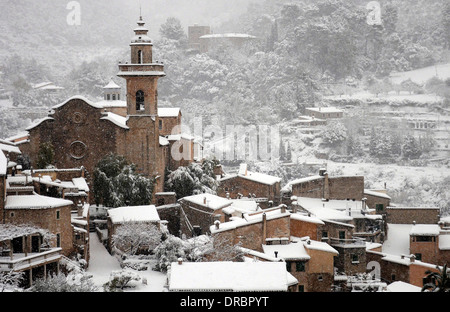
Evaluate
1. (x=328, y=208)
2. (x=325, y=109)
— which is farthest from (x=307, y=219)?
(x=325, y=109)

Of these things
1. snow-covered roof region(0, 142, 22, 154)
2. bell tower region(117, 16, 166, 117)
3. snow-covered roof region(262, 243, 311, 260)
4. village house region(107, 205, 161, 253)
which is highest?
bell tower region(117, 16, 166, 117)

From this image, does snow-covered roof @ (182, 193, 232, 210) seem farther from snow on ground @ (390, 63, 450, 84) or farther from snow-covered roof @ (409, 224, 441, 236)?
snow on ground @ (390, 63, 450, 84)

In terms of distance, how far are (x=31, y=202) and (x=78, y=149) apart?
253 inches

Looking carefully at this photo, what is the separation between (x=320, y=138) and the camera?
4503 centimetres

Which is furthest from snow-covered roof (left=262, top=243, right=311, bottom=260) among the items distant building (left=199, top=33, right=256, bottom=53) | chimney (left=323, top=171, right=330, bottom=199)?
distant building (left=199, top=33, right=256, bottom=53)

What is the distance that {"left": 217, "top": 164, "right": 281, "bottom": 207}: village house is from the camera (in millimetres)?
22484

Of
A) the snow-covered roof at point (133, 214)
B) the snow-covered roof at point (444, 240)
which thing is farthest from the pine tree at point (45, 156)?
the snow-covered roof at point (444, 240)

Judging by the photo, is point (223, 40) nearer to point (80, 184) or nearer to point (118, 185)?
point (118, 185)

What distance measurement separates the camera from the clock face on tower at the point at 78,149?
754 inches

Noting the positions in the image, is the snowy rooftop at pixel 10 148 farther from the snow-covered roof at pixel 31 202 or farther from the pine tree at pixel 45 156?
the snow-covered roof at pixel 31 202

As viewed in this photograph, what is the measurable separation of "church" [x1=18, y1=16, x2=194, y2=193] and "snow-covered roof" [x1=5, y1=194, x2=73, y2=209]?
5854 millimetres

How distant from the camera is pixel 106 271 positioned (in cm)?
1352

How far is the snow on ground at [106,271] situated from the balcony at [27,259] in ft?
3.04

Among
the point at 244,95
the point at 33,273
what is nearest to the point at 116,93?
the point at 33,273
